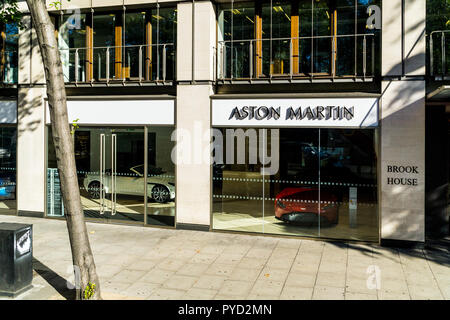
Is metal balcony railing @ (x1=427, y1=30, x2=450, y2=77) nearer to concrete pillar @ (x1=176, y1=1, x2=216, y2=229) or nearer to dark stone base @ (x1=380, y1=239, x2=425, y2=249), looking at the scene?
dark stone base @ (x1=380, y1=239, x2=425, y2=249)

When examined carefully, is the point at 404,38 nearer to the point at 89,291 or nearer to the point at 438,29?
the point at 438,29

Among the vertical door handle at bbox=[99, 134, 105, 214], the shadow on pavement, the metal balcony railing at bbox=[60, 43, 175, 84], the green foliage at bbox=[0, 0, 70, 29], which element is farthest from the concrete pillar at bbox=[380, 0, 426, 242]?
the green foliage at bbox=[0, 0, 70, 29]

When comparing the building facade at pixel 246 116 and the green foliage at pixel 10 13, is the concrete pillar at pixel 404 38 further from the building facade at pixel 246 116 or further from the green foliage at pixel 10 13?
the green foliage at pixel 10 13

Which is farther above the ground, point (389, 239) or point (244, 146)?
point (244, 146)

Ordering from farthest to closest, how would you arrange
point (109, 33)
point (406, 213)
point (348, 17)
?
point (109, 33) < point (348, 17) < point (406, 213)

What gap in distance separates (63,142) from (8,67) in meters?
9.22

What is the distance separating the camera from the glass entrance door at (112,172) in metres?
13.1

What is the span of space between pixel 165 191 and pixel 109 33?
5337 mm

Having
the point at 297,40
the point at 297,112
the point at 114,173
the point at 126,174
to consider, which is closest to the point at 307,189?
the point at 297,112

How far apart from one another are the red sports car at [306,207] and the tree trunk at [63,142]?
614cm

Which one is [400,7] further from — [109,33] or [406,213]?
[109,33]

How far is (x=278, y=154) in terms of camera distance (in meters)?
11.9

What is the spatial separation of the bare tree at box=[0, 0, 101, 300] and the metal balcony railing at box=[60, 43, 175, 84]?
19.2ft

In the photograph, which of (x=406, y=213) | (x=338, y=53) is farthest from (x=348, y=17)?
(x=406, y=213)
